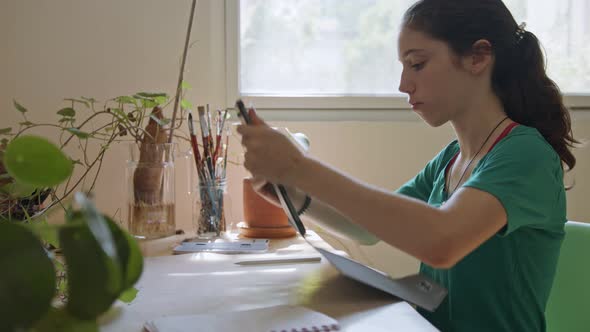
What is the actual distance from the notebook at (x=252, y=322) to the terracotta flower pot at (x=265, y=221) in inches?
23.2

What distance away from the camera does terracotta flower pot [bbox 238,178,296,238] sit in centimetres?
129

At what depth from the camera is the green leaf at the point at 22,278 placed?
0.56 feet

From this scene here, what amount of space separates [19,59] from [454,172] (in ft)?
3.63

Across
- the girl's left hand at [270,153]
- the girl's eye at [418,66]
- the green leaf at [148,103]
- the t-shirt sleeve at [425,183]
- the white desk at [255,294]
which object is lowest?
the white desk at [255,294]

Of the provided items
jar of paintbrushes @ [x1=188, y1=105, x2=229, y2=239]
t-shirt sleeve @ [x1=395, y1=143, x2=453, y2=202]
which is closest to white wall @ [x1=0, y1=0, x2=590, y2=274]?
jar of paintbrushes @ [x1=188, y1=105, x2=229, y2=239]

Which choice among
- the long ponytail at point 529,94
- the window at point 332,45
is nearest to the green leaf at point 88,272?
the long ponytail at point 529,94

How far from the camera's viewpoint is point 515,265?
3.06 feet

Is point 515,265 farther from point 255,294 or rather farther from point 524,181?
point 255,294

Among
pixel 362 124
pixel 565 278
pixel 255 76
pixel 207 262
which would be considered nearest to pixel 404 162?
pixel 362 124

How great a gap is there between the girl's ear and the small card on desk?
0.50m

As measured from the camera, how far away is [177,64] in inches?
61.7

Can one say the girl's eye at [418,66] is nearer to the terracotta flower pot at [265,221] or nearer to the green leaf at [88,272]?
the terracotta flower pot at [265,221]

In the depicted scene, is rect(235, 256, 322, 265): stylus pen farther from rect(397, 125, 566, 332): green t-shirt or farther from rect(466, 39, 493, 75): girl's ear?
rect(466, 39, 493, 75): girl's ear

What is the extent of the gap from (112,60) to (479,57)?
3.16 feet
